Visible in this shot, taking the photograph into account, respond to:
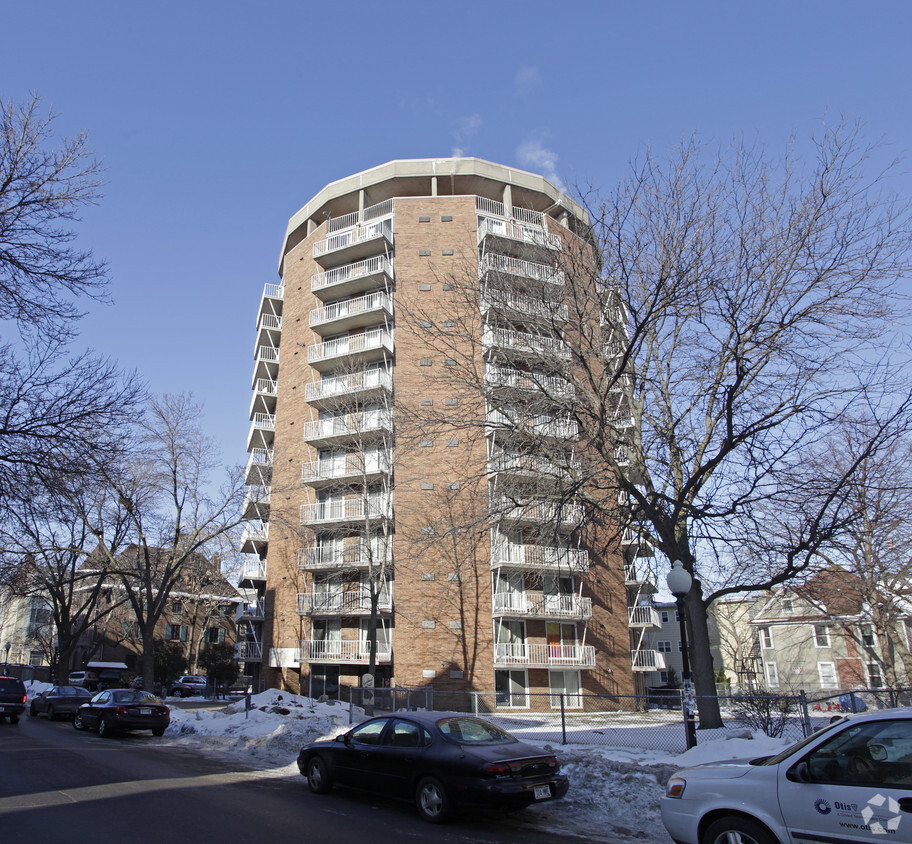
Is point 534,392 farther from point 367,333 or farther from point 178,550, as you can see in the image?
point 178,550

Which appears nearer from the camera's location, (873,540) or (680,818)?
(680,818)

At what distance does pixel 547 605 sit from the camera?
27.7 metres

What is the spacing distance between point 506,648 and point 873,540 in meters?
14.4

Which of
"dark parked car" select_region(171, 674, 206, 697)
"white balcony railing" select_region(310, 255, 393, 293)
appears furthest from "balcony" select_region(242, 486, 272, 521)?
"dark parked car" select_region(171, 674, 206, 697)

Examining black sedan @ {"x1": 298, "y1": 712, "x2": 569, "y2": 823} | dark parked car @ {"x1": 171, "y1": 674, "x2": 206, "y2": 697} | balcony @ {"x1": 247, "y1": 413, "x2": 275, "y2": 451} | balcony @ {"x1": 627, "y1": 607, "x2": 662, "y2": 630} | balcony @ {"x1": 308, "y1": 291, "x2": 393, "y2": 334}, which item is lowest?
dark parked car @ {"x1": 171, "y1": 674, "x2": 206, "y2": 697}

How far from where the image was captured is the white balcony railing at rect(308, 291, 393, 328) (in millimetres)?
33188

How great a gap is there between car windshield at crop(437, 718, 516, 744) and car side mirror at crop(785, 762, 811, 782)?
14.5 ft

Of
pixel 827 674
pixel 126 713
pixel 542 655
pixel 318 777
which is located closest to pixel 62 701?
pixel 126 713

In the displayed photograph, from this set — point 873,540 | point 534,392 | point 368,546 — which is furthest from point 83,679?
point 873,540

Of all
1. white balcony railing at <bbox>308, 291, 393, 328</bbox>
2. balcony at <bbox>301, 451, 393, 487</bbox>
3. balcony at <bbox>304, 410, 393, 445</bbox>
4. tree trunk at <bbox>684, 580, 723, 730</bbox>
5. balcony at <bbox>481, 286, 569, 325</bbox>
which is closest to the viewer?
tree trunk at <bbox>684, 580, 723, 730</bbox>

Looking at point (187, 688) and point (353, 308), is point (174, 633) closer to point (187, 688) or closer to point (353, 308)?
point (187, 688)

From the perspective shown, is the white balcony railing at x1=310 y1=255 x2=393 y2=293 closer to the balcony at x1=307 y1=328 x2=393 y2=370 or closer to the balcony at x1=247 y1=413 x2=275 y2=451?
the balcony at x1=307 y1=328 x2=393 y2=370

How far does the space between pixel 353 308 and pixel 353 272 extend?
6.97ft

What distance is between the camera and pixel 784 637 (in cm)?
4678
